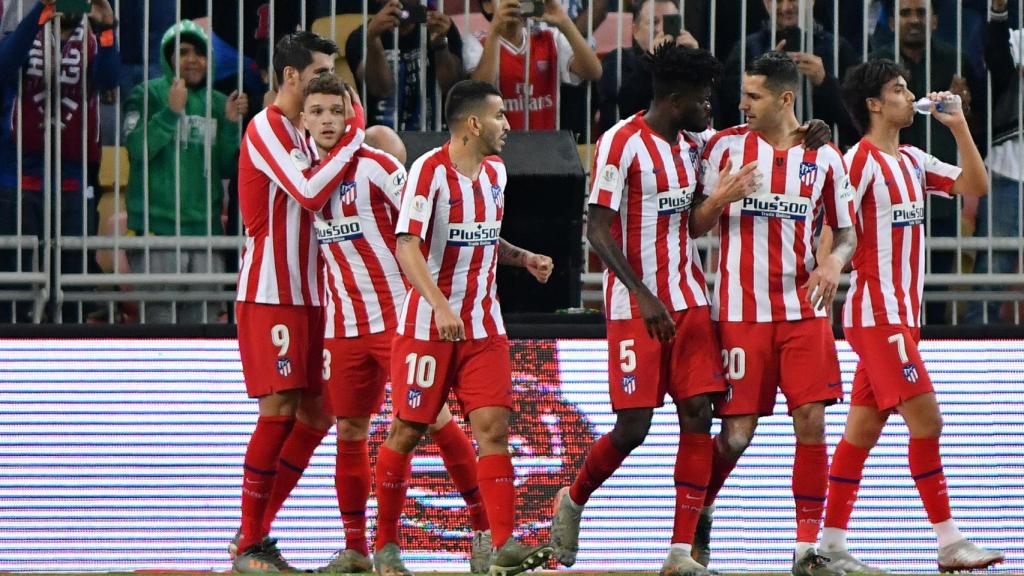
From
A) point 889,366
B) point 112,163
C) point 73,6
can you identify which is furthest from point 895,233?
point 73,6

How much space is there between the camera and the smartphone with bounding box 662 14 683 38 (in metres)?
9.20

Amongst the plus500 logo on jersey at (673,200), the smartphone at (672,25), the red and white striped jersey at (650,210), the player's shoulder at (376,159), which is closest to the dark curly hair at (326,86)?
the player's shoulder at (376,159)

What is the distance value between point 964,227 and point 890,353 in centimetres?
251

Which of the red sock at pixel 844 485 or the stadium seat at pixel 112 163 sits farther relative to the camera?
the stadium seat at pixel 112 163

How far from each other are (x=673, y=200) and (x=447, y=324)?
1107mm

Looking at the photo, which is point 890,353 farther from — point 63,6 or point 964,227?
point 63,6

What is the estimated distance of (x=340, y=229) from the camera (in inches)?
295

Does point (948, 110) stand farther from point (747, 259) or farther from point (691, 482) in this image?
point (691, 482)

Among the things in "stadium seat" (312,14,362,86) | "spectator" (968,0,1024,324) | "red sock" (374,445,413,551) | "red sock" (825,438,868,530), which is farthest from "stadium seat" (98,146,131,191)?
"spectator" (968,0,1024,324)

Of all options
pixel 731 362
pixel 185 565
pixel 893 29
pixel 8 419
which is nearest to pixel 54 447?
pixel 8 419

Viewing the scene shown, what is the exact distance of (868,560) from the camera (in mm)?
7914

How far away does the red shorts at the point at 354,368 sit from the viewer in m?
7.45

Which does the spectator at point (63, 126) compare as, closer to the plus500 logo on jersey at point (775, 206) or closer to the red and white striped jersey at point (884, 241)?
the plus500 logo on jersey at point (775, 206)

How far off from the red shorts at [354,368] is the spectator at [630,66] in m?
2.56
